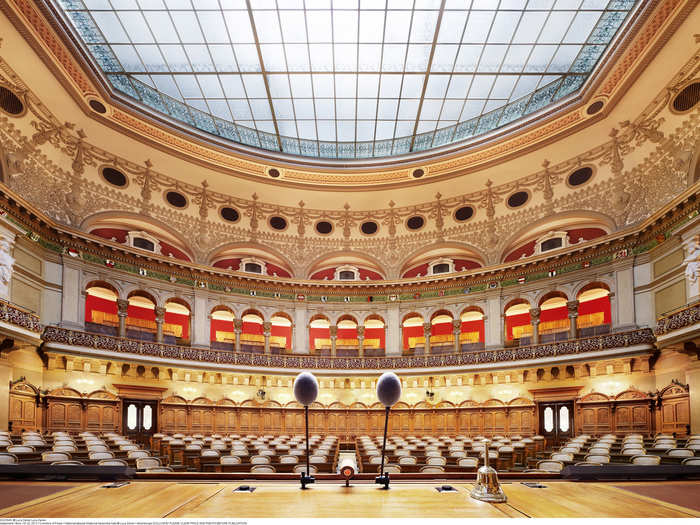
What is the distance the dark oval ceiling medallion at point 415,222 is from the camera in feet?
90.5

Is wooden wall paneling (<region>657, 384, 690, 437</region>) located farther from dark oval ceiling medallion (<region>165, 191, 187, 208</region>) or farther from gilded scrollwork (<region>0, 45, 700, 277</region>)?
dark oval ceiling medallion (<region>165, 191, 187, 208</region>)

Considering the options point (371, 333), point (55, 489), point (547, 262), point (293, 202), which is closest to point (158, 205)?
point (293, 202)

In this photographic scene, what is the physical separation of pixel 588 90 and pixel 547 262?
27.7 feet

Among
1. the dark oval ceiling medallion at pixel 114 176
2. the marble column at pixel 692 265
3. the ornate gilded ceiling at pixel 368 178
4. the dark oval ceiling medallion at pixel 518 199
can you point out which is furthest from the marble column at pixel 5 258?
the marble column at pixel 692 265

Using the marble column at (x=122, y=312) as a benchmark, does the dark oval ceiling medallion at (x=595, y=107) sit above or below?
above

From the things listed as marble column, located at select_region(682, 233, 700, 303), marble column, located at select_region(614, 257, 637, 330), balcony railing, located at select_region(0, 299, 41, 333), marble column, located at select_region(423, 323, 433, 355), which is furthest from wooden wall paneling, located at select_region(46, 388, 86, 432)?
marble column, located at select_region(682, 233, 700, 303)

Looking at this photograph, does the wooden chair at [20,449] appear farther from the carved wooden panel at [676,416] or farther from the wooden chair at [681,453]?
the carved wooden panel at [676,416]

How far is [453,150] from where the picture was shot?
23.7 m

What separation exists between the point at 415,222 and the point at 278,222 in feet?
27.4

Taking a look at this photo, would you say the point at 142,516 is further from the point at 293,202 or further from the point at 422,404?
the point at 293,202

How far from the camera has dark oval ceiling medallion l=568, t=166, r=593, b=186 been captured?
2271 cm

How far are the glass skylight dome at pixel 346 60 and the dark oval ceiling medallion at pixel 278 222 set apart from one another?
4.87 m

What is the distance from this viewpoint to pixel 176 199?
2503cm

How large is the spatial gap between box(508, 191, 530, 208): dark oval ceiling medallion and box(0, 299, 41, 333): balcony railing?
75.8ft
